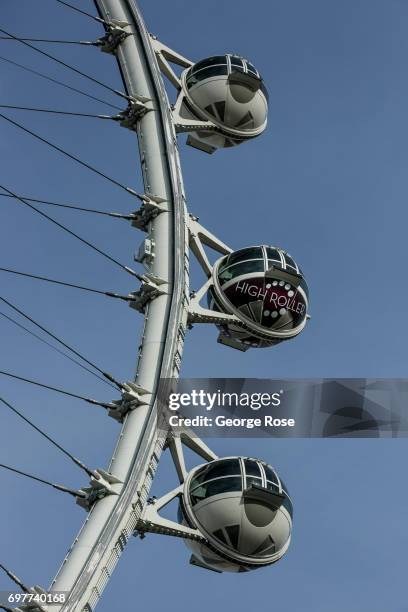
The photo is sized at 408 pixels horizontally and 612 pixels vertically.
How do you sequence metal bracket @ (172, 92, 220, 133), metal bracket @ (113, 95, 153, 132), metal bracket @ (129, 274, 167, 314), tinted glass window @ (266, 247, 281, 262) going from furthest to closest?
metal bracket @ (172, 92, 220, 133)
metal bracket @ (113, 95, 153, 132)
tinted glass window @ (266, 247, 281, 262)
metal bracket @ (129, 274, 167, 314)

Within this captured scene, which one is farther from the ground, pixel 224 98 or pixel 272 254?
pixel 224 98

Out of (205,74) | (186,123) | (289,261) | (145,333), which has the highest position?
(205,74)

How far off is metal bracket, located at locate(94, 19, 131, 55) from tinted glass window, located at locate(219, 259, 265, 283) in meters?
9.79

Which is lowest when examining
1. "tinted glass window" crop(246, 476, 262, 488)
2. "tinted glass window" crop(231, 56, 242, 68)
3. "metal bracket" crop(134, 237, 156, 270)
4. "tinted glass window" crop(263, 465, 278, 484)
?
"tinted glass window" crop(246, 476, 262, 488)

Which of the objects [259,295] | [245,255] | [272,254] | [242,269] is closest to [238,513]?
[259,295]

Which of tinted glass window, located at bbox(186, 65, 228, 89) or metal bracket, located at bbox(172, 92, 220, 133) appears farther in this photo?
tinted glass window, located at bbox(186, 65, 228, 89)

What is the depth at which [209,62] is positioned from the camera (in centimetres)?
4428

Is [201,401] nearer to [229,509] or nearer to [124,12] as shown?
[229,509]

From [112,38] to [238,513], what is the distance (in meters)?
18.6

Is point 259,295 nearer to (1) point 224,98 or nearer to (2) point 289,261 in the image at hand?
(2) point 289,261

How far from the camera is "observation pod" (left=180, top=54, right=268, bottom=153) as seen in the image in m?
43.5

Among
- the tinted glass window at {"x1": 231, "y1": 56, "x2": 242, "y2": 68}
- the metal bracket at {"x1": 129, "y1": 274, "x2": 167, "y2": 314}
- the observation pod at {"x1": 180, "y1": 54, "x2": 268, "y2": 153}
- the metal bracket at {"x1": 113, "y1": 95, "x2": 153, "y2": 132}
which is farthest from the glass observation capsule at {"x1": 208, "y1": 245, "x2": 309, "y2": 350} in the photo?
the tinted glass window at {"x1": 231, "y1": 56, "x2": 242, "y2": 68}

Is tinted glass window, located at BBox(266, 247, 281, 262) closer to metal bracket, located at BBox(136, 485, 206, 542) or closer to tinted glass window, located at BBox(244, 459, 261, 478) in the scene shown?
tinted glass window, located at BBox(244, 459, 261, 478)

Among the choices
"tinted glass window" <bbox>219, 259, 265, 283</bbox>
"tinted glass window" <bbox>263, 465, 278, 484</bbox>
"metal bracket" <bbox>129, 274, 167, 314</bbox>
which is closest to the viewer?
"tinted glass window" <bbox>263, 465, 278, 484</bbox>
